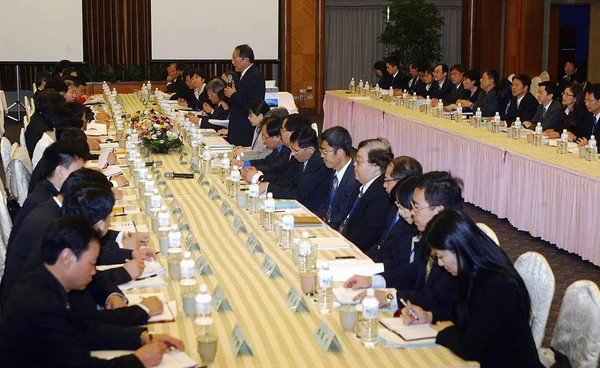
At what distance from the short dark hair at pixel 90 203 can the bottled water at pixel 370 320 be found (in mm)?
1102

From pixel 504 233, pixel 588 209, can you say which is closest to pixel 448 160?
pixel 504 233

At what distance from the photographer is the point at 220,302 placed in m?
3.20

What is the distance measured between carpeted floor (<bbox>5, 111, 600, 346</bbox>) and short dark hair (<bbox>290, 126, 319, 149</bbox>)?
176 centimetres

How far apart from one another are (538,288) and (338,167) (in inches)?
74.9

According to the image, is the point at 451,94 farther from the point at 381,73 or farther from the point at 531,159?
the point at 531,159

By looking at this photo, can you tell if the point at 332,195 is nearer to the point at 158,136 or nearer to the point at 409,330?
the point at 158,136

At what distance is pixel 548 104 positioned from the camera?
8.29 m

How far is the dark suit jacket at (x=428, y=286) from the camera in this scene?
3219mm

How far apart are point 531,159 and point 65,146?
3.72 meters

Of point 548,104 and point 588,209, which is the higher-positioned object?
point 548,104

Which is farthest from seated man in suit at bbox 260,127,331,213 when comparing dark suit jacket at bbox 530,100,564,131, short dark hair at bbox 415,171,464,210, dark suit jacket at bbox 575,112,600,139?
dark suit jacket at bbox 530,100,564,131

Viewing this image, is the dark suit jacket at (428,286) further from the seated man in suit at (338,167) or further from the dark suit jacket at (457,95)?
the dark suit jacket at (457,95)

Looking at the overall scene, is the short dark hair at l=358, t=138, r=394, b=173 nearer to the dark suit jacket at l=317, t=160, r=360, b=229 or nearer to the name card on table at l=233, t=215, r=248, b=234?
the dark suit jacket at l=317, t=160, r=360, b=229

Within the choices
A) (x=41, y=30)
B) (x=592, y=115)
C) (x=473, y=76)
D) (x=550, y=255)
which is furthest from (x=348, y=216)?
(x=41, y=30)
